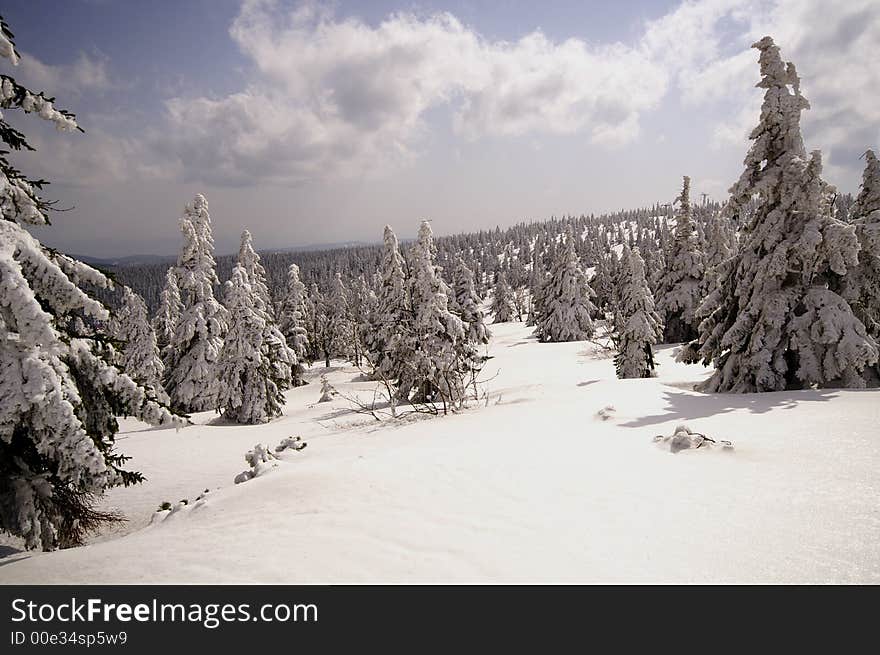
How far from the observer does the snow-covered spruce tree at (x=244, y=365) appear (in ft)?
67.7

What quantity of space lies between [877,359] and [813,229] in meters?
3.59

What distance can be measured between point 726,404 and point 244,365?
65.2 ft

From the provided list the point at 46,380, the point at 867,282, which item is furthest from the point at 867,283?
the point at 46,380

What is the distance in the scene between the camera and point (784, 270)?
11273mm

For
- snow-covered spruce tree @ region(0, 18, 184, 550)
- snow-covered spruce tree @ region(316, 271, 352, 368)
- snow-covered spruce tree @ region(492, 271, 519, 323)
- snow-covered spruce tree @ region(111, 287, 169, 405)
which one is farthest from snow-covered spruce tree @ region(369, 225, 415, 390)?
snow-covered spruce tree @ region(492, 271, 519, 323)

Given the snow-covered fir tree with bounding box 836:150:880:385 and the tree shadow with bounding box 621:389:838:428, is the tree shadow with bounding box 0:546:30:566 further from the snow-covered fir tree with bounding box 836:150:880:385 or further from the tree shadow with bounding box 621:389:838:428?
the snow-covered fir tree with bounding box 836:150:880:385

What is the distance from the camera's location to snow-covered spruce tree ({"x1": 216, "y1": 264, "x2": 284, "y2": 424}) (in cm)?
2062

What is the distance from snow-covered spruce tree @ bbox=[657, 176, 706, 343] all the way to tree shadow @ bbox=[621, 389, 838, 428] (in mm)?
22343

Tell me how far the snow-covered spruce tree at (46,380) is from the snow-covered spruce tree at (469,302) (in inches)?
1183

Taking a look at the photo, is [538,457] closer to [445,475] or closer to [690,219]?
[445,475]

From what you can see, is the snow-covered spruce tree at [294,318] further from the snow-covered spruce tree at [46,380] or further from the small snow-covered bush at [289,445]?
the snow-covered spruce tree at [46,380]

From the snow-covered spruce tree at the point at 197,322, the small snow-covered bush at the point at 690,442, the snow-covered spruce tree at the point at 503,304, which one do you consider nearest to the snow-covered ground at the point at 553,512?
the small snow-covered bush at the point at 690,442
